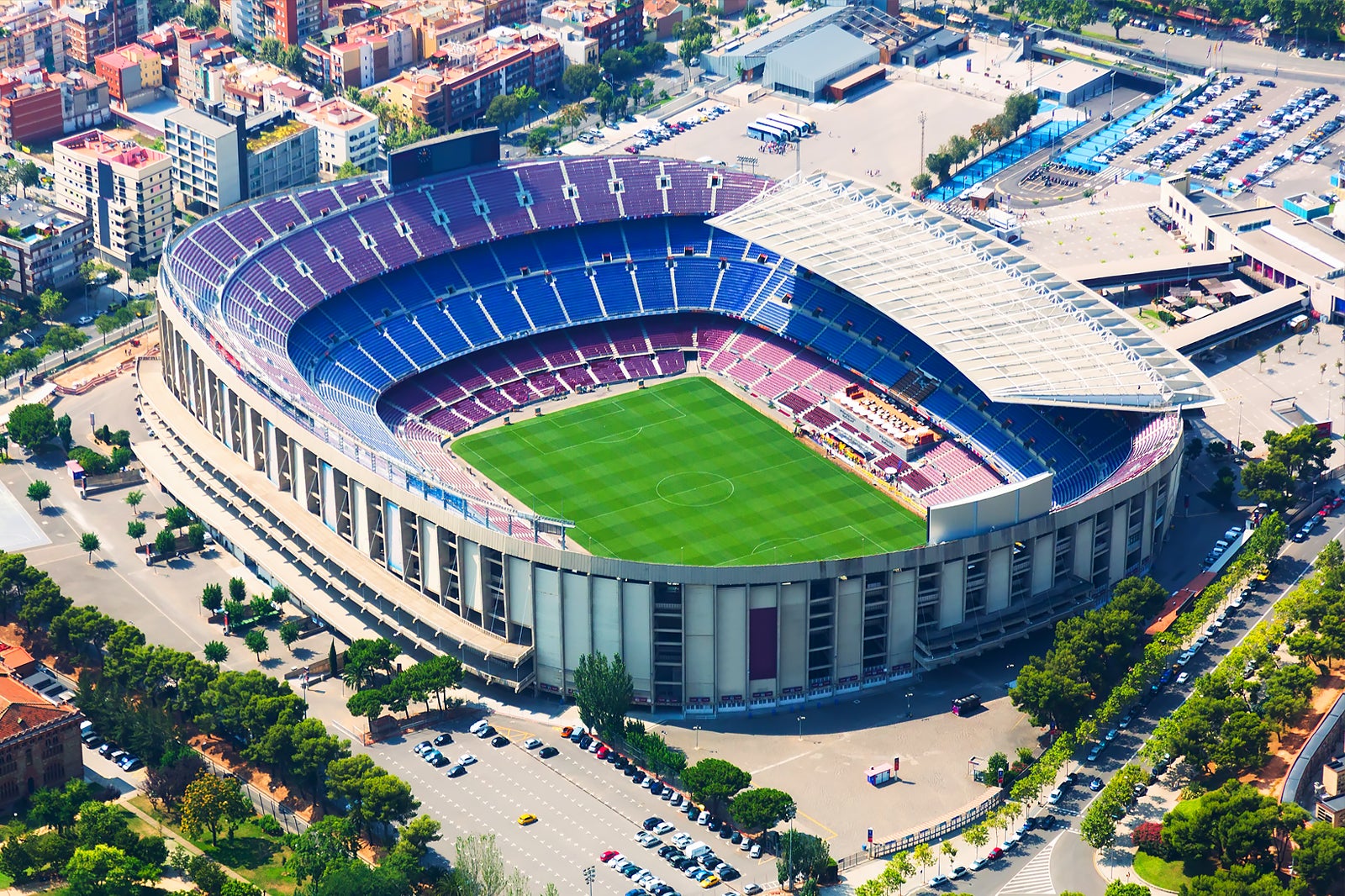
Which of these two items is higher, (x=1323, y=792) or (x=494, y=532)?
(x=494, y=532)

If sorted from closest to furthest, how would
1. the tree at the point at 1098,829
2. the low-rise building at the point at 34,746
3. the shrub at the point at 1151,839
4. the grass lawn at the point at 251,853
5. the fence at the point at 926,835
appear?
the grass lawn at the point at 251,853
the shrub at the point at 1151,839
the tree at the point at 1098,829
the fence at the point at 926,835
the low-rise building at the point at 34,746

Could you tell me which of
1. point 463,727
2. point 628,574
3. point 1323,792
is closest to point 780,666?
point 628,574

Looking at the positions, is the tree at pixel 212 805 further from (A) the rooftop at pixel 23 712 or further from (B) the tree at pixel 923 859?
(B) the tree at pixel 923 859

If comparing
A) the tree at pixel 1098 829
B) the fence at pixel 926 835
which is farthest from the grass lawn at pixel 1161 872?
the fence at pixel 926 835

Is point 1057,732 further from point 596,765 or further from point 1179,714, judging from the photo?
point 596,765

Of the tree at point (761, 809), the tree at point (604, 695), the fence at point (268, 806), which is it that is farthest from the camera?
the tree at point (604, 695)

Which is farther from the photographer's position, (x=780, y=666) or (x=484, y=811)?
(x=780, y=666)

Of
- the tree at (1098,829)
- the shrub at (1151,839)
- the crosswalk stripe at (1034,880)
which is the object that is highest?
the tree at (1098,829)
